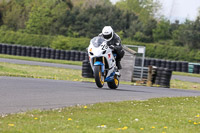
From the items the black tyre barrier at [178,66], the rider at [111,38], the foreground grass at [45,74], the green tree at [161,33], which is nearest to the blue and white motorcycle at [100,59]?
the rider at [111,38]

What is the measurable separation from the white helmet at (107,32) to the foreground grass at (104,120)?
14.1ft

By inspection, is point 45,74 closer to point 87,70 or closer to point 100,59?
point 87,70

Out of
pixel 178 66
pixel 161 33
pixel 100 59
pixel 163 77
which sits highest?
pixel 161 33

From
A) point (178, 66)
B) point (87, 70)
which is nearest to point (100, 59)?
point (87, 70)

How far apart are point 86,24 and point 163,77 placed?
47.7 m

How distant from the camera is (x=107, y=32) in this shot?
543 inches

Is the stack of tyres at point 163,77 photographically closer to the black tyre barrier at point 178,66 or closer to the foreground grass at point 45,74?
→ the foreground grass at point 45,74

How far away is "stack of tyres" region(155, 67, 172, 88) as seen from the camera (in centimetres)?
2342

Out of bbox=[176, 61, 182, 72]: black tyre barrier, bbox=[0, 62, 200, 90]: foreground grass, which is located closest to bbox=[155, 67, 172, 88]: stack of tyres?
bbox=[0, 62, 200, 90]: foreground grass

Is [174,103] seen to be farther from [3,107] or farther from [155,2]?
[155,2]

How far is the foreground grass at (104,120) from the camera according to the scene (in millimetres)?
6602

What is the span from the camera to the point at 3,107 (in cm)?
826

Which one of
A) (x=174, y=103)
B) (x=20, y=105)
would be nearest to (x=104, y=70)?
(x=174, y=103)

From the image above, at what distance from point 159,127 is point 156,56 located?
54817mm
